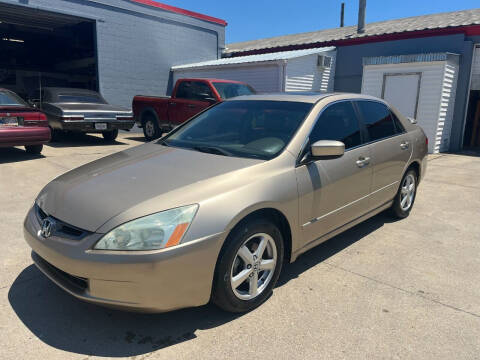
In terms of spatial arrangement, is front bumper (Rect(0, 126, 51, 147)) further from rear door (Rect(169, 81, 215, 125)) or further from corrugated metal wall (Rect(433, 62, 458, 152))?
corrugated metal wall (Rect(433, 62, 458, 152))

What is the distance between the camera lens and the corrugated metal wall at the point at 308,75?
12.8m

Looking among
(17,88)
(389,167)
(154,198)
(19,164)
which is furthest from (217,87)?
(17,88)

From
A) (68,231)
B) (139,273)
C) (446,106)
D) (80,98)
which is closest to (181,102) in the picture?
(80,98)

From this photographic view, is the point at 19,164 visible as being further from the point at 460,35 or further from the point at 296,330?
the point at 460,35

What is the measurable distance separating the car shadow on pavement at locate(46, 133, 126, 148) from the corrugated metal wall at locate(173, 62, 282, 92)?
5215mm

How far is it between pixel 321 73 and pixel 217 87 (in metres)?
5.45

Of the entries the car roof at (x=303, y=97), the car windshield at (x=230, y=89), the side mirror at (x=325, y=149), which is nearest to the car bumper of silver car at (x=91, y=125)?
the car windshield at (x=230, y=89)

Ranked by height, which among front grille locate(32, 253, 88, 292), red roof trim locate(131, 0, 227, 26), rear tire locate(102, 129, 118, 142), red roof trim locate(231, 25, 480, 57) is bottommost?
front grille locate(32, 253, 88, 292)

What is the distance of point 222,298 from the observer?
2.53 metres

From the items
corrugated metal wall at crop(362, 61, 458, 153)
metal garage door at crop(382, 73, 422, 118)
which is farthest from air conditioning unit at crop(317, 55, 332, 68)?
metal garage door at crop(382, 73, 422, 118)

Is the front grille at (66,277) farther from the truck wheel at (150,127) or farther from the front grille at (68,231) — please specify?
the truck wheel at (150,127)

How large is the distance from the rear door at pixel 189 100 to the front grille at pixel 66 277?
7725 millimetres

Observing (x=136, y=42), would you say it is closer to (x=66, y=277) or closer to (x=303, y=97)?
(x=303, y=97)

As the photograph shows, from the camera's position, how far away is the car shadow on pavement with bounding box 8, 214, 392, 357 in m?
2.38
